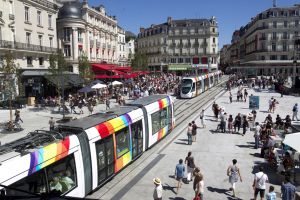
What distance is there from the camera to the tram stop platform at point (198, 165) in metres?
11.8

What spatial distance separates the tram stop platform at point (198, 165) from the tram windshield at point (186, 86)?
1709 cm

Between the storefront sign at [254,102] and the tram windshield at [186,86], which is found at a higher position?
the tram windshield at [186,86]

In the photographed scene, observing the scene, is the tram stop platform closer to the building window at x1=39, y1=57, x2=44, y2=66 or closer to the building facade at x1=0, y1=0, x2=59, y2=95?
the building facade at x1=0, y1=0, x2=59, y2=95

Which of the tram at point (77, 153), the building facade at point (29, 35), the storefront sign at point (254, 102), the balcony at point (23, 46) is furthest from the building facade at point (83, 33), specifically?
the tram at point (77, 153)

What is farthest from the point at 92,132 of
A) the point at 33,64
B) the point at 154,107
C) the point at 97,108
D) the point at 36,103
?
the point at 33,64

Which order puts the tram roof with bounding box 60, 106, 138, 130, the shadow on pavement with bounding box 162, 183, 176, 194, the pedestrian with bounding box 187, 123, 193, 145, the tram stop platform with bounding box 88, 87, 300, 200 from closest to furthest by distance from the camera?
the tram roof with bounding box 60, 106, 138, 130, the tram stop platform with bounding box 88, 87, 300, 200, the shadow on pavement with bounding box 162, 183, 176, 194, the pedestrian with bounding box 187, 123, 193, 145

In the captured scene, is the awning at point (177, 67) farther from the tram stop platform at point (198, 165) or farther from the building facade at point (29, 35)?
the tram stop platform at point (198, 165)

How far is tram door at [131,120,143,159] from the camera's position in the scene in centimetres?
1433

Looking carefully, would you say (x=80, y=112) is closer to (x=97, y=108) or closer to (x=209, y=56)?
(x=97, y=108)

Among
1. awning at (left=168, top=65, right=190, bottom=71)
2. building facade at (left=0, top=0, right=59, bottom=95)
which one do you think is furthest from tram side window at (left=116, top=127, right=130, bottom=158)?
awning at (left=168, top=65, right=190, bottom=71)

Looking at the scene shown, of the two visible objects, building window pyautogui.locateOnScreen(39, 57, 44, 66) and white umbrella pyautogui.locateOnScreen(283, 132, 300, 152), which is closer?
white umbrella pyautogui.locateOnScreen(283, 132, 300, 152)

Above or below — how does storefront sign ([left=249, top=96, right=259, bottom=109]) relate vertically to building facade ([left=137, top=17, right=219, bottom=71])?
below

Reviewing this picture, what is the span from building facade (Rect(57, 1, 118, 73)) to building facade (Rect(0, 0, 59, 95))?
4835 mm

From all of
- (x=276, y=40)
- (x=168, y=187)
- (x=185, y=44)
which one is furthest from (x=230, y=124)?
(x=185, y=44)
